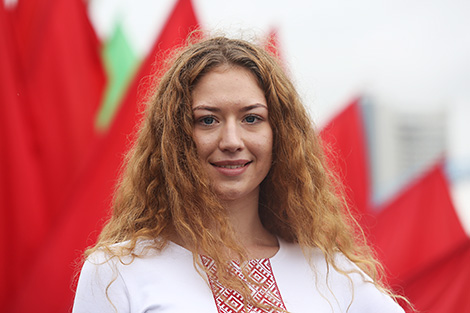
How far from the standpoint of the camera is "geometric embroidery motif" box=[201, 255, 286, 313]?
218 centimetres

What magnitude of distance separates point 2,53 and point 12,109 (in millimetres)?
417

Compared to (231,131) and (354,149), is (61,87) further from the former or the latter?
(231,131)

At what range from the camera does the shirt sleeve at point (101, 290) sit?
6.98 ft

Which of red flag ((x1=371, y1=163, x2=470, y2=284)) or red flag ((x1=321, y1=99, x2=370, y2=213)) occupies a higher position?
red flag ((x1=321, y1=99, x2=370, y2=213))

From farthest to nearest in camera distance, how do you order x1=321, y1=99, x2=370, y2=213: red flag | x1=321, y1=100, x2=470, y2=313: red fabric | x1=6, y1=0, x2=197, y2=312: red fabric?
x1=321, y1=99, x2=370, y2=213: red flag
x1=321, y1=100, x2=470, y2=313: red fabric
x1=6, y1=0, x2=197, y2=312: red fabric

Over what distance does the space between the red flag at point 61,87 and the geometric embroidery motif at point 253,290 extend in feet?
11.4

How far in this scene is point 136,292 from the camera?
7.06ft

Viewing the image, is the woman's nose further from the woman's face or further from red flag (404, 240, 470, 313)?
red flag (404, 240, 470, 313)

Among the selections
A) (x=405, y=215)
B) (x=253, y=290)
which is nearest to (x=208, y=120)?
(x=253, y=290)

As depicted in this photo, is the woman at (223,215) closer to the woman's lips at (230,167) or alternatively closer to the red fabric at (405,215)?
the woman's lips at (230,167)

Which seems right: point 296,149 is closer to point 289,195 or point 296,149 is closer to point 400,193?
point 289,195

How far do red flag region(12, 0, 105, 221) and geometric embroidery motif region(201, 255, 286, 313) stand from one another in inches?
137

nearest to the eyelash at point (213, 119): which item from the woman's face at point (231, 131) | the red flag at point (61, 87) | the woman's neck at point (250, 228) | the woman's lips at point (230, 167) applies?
the woman's face at point (231, 131)

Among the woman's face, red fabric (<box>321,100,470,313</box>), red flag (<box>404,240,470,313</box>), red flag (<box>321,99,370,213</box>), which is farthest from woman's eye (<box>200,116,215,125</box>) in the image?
red flag (<box>321,99,370,213</box>)
